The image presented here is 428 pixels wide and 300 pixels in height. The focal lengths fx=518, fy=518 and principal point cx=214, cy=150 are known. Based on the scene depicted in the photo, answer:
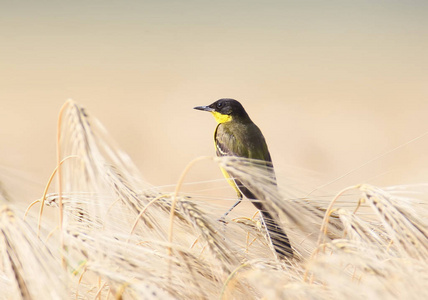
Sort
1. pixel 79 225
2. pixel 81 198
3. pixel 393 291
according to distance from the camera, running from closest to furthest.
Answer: pixel 393 291 < pixel 79 225 < pixel 81 198

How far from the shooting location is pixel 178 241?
1771mm

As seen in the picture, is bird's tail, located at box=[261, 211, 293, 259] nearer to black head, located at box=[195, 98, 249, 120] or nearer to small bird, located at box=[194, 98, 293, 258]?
small bird, located at box=[194, 98, 293, 258]

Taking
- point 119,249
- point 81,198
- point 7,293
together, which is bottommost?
point 7,293

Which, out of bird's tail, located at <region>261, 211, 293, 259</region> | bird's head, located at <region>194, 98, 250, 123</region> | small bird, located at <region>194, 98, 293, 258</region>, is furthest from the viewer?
bird's head, located at <region>194, 98, 250, 123</region>

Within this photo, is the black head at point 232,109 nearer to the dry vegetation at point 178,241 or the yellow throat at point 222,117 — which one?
the yellow throat at point 222,117

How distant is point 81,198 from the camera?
1.73 meters

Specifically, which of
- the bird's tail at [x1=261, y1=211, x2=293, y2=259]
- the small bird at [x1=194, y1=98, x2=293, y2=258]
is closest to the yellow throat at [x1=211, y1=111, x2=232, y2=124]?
the small bird at [x1=194, y1=98, x2=293, y2=258]

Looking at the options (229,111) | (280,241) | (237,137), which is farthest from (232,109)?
(280,241)

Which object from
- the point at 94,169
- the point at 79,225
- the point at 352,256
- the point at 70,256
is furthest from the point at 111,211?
the point at 352,256

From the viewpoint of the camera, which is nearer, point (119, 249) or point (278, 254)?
point (119, 249)

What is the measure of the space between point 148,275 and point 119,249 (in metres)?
0.12

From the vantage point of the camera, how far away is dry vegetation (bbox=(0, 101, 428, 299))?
45.1 inches

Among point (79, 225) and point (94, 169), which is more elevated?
point (94, 169)

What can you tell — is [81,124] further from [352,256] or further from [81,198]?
[352,256]
